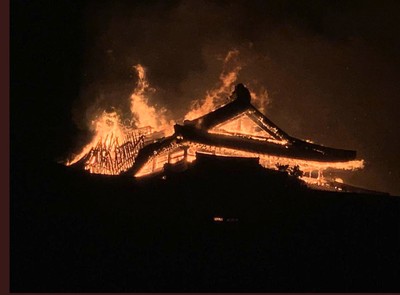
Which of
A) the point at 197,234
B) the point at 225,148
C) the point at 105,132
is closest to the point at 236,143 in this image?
the point at 225,148

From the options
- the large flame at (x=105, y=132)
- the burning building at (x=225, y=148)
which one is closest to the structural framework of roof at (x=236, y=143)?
the burning building at (x=225, y=148)

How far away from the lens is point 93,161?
51.7ft

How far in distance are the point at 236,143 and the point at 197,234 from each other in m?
5.48

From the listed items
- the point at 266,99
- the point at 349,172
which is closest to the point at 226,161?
the point at 266,99

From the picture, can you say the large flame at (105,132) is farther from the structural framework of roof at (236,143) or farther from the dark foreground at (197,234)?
the dark foreground at (197,234)

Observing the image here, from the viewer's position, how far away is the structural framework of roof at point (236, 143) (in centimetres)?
1390

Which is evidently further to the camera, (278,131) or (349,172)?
(349,172)

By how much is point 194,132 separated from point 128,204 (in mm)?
4844

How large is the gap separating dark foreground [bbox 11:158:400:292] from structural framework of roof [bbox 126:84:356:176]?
152 inches

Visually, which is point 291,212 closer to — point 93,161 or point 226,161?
point 226,161

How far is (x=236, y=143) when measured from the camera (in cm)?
1446

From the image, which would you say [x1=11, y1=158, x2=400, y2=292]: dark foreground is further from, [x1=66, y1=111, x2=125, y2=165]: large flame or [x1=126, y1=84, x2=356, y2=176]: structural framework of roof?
[x1=66, y1=111, x2=125, y2=165]: large flame

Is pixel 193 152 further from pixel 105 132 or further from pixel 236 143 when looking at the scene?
pixel 105 132

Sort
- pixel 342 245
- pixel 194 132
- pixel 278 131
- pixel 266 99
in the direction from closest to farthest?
pixel 342 245
pixel 194 132
pixel 278 131
pixel 266 99
